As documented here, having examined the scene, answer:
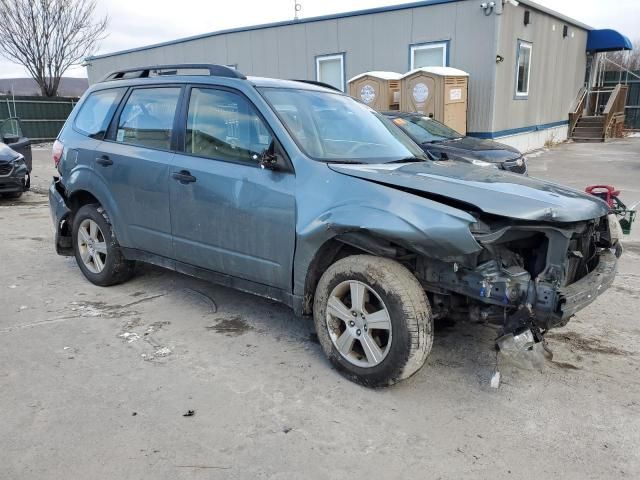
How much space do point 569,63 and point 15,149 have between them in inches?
704

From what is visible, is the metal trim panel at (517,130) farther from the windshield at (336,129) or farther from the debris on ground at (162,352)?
the debris on ground at (162,352)

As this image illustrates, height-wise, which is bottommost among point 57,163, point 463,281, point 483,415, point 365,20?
point 483,415

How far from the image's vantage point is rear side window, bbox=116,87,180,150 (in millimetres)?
4273

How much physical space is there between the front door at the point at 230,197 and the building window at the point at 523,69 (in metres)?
12.9

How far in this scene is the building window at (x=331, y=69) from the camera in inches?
611

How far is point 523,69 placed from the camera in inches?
607

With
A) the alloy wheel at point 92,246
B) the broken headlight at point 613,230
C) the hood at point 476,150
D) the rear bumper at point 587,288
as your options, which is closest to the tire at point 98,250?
the alloy wheel at point 92,246

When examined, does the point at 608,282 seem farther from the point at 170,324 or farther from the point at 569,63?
the point at 569,63

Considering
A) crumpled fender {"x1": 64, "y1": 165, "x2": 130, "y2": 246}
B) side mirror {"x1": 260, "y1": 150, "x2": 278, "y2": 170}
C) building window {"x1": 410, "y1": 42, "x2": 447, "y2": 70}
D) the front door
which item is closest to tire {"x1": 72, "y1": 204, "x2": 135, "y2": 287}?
crumpled fender {"x1": 64, "y1": 165, "x2": 130, "y2": 246}

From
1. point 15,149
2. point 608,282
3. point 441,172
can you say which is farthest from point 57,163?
point 15,149

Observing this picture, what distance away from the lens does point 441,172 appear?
3.53 metres

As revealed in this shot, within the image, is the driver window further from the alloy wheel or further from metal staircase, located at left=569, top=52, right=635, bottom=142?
metal staircase, located at left=569, top=52, right=635, bottom=142

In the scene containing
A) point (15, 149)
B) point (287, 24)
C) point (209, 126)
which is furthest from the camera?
point (287, 24)

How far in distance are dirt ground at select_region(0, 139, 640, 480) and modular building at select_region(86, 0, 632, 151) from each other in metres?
10.2
